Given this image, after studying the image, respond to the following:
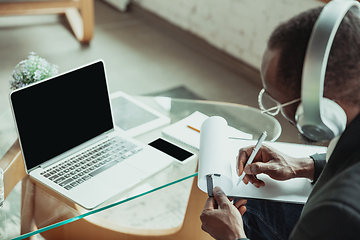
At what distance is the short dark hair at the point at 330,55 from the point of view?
0.72 m

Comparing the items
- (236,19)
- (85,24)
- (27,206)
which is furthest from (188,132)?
(85,24)

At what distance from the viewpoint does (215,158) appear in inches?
43.0

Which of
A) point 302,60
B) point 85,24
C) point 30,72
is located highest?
point 302,60

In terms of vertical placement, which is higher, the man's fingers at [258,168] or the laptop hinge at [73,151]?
the man's fingers at [258,168]

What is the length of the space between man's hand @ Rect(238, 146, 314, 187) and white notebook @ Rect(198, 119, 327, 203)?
2 cm

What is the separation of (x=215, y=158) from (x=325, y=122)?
14.7 inches

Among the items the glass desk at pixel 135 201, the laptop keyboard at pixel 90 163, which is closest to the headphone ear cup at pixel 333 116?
the glass desk at pixel 135 201

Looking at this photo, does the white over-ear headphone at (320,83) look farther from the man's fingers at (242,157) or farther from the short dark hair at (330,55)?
the man's fingers at (242,157)

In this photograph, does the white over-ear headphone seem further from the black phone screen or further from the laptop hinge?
the laptop hinge

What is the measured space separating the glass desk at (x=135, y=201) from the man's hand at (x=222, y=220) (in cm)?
18

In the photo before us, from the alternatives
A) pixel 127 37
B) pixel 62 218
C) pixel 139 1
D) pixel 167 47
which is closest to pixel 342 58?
pixel 62 218

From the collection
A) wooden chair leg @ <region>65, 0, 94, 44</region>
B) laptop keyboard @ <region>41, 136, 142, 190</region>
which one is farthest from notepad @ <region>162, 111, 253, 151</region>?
wooden chair leg @ <region>65, 0, 94, 44</region>

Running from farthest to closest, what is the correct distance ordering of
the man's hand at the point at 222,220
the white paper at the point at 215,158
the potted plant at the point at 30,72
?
1. the potted plant at the point at 30,72
2. the white paper at the point at 215,158
3. the man's hand at the point at 222,220

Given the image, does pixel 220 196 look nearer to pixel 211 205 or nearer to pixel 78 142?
pixel 211 205
